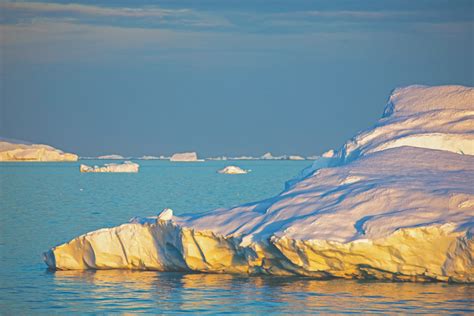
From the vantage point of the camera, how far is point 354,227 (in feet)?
74.1

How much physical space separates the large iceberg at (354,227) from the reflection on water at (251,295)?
56 cm

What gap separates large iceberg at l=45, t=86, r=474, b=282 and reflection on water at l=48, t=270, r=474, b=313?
1.83ft

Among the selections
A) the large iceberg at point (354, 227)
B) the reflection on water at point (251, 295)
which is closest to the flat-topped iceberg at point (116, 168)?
the large iceberg at point (354, 227)

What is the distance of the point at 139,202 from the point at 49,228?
21.3 metres

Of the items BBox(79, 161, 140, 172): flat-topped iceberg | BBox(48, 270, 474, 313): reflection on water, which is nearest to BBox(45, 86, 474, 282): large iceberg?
BBox(48, 270, 474, 313): reflection on water

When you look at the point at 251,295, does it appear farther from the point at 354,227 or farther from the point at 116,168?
the point at 116,168

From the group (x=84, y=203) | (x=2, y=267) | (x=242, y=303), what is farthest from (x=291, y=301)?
(x=84, y=203)

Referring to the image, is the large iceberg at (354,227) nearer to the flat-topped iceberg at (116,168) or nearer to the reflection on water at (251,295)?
the reflection on water at (251,295)

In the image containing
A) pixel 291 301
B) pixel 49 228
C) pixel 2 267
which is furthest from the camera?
pixel 49 228

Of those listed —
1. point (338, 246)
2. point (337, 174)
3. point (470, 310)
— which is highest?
point (337, 174)

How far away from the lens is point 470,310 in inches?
798

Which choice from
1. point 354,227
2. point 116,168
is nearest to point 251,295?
point 354,227

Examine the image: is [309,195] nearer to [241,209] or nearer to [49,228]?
[241,209]

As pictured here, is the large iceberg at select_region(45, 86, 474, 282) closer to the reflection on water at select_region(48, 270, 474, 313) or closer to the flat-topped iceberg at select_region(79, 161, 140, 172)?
the reflection on water at select_region(48, 270, 474, 313)
